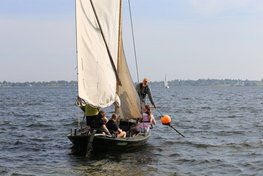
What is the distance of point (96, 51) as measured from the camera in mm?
19125

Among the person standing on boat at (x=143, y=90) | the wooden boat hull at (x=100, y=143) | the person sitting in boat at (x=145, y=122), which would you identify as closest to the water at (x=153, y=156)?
the wooden boat hull at (x=100, y=143)

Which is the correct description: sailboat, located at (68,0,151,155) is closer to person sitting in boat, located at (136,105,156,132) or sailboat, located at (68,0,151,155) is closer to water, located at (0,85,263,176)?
water, located at (0,85,263,176)

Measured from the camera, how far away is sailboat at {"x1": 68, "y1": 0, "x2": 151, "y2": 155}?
60.3 ft

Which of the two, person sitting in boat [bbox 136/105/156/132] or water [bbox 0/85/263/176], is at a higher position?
person sitting in boat [bbox 136/105/156/132]

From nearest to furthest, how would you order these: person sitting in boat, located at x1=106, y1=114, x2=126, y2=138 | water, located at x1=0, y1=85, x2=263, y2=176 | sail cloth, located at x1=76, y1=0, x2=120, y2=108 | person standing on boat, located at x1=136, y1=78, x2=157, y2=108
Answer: water, located at x1=0, y1=85, x2=263, y2=176
sail cloth, located at x1=76, y1=0, x2=120, y2=108
person sitting in boat, located at x1=106, y1=114, x2=126, y2=138
person standing on boat, located at x1=136, y1=78, x2=157, y2=108

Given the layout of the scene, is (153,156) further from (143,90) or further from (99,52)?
(99,52)

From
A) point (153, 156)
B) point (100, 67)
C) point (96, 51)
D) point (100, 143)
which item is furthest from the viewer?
point (153, 156)

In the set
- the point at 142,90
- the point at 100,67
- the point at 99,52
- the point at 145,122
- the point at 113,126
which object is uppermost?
the point at 99,52

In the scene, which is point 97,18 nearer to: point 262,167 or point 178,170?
point 178,170

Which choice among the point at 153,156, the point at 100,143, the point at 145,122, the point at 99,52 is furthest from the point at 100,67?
the point at 145,122

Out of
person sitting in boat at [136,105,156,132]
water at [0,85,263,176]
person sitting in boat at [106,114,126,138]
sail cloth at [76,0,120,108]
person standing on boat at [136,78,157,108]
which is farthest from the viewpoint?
person standing on boat at [136,78,157,108]

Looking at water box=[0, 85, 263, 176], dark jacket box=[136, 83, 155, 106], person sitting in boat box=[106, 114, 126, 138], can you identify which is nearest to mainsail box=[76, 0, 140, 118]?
person sitting in boat box=[106, 114, 126, 138]

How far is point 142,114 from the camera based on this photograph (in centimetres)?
2230

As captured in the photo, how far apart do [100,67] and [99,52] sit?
599 millimetres
